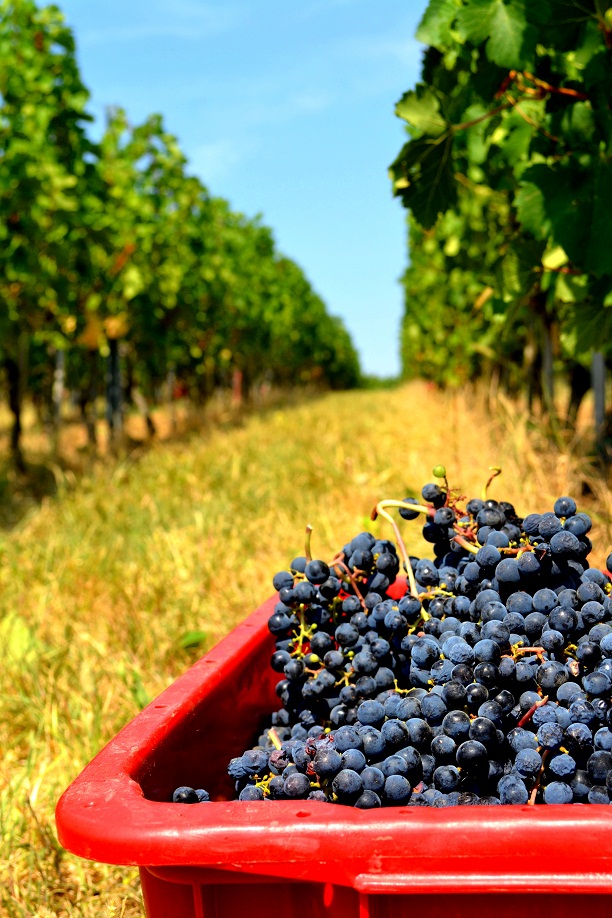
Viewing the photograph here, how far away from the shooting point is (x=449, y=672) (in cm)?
101

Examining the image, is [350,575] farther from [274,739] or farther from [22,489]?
[22,489]

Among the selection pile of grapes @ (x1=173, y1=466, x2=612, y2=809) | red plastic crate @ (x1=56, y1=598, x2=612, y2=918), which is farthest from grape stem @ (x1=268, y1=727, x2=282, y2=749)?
red plastic crate @ (x1=56, y1=598, x2=612, y2=918)

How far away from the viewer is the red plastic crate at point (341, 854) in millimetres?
673

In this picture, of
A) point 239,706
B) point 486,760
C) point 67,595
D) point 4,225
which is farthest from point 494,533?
point 4,225

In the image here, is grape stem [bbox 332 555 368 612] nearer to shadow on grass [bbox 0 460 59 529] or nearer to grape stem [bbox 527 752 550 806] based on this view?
grape stem [bbox 527 752 550 806]

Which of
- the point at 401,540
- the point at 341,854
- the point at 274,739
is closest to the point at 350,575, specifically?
the point at 401,540

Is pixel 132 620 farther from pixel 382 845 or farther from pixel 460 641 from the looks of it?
pixel 382 845

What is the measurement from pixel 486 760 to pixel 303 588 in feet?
1.36

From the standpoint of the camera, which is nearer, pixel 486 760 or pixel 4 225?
pixel 486 760

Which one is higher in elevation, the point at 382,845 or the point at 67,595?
the point at 382,845

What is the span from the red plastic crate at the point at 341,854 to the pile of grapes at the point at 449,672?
0.16m

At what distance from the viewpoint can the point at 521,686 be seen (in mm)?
980

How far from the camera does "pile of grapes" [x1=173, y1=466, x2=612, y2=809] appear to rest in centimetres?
90

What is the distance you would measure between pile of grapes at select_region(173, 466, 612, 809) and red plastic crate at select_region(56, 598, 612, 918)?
16 cm
